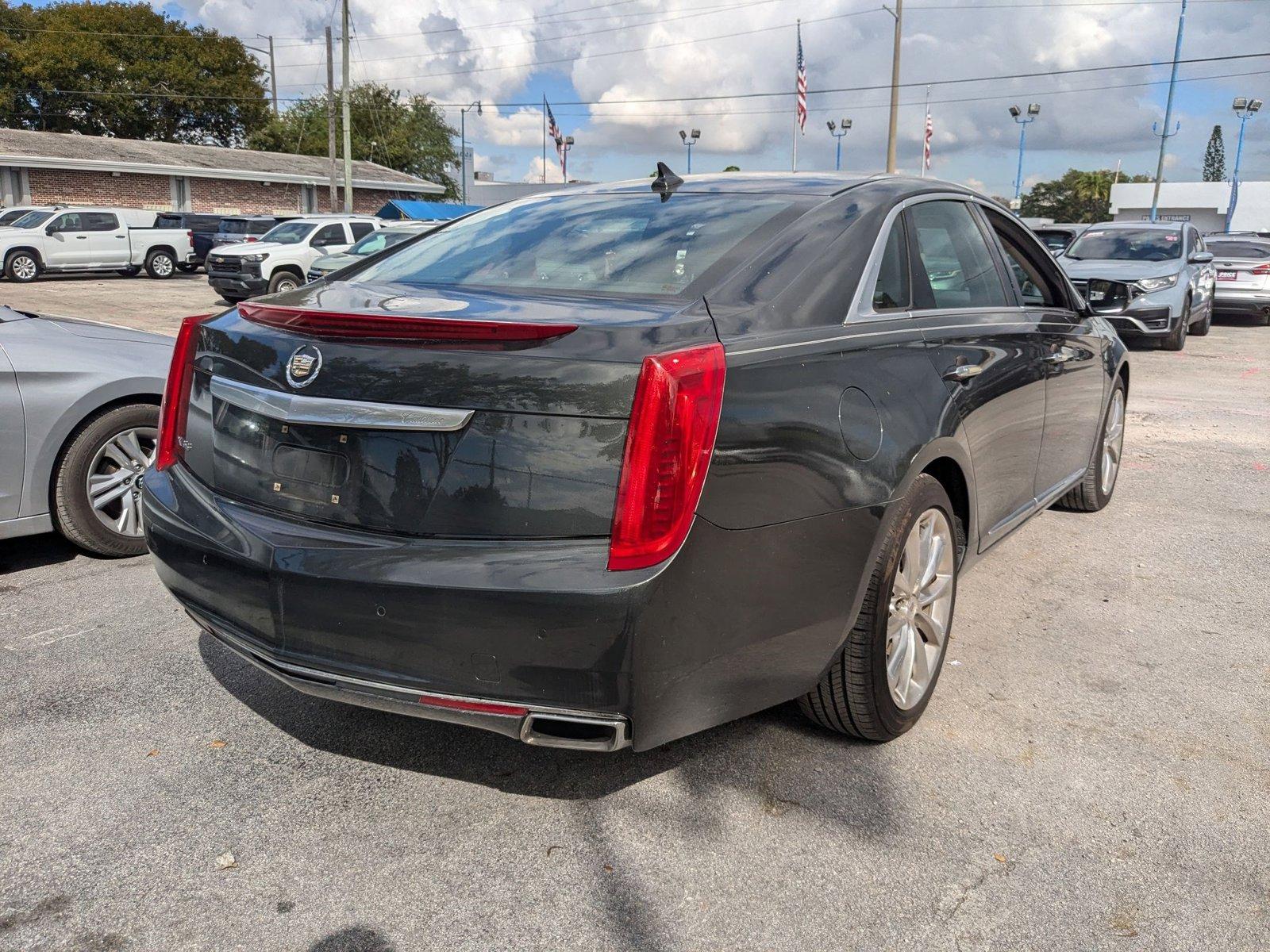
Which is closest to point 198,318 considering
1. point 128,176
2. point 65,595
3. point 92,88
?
point 65,595

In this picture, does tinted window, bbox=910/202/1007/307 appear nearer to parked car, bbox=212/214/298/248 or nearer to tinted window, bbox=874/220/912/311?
tinted window, bbox=874/220/912/311

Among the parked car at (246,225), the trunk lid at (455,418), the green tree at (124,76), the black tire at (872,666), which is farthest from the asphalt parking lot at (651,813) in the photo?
the green tree at (124,76)

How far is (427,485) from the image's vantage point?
244 cm

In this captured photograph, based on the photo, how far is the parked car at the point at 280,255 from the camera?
2114cm

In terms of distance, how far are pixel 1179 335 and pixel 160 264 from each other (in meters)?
25.9

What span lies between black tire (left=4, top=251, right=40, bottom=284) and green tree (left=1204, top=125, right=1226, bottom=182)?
13717 centimetres

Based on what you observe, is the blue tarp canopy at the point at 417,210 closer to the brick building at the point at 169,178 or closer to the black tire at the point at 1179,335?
the brick building at the point at 169,178

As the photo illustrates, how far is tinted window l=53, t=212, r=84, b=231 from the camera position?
90.0 feet

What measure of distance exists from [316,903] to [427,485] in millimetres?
996

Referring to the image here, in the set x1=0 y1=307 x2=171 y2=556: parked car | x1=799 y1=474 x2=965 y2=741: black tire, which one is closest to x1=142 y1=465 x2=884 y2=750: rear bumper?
x1=799 y1=474 x2=965 y2=741: black tire

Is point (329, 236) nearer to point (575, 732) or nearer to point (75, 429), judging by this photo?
point (75, 429)

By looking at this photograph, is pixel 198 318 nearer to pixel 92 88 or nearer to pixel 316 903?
pixel 316 903

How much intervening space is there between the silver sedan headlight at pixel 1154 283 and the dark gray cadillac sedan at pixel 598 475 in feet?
39.0

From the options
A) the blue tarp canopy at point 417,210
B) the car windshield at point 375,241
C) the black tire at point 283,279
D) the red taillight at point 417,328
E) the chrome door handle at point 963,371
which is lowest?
the black tire at point 283,279
